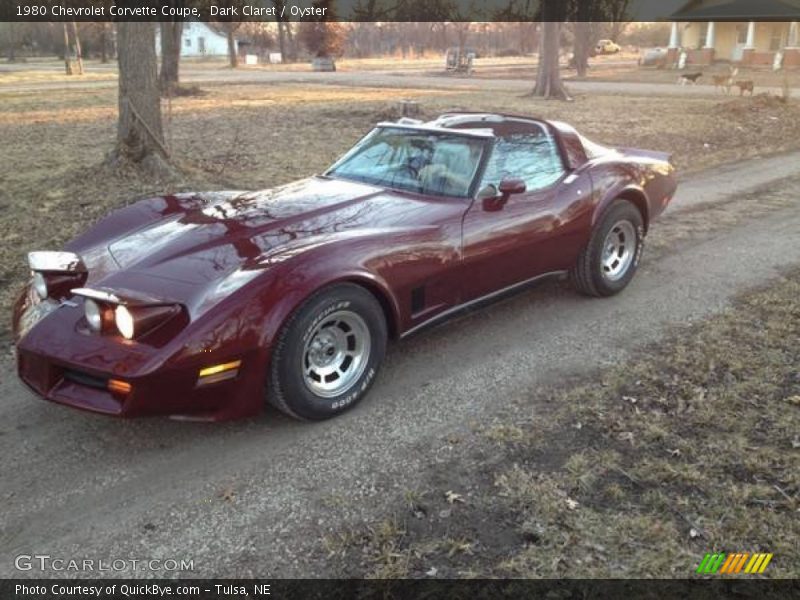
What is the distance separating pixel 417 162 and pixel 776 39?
44152mm

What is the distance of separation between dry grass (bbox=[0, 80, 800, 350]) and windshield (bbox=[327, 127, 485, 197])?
2.67m

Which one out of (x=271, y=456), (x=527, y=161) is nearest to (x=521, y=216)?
(x=527, y=161)

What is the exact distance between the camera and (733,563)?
9.00 ft

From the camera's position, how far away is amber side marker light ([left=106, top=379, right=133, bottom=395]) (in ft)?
10.4

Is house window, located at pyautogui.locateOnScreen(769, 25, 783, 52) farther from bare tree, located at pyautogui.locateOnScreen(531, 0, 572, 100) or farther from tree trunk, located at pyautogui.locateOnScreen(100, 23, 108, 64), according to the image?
tree trunk, located at pyautogui.locateOnScreen(100, 23, 108, 64)

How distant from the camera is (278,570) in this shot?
273cm

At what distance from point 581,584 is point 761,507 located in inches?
37.5

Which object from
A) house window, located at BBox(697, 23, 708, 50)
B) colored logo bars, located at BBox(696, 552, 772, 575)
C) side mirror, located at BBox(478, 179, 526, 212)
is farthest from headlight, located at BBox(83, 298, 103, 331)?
house window, located at BBox(697, 23, 708, 50)

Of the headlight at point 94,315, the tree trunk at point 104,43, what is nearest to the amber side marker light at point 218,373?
the headlight at point 94,315

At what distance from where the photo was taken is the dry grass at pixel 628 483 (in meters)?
2.77

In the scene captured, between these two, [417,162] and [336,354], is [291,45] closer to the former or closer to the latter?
[417,162]

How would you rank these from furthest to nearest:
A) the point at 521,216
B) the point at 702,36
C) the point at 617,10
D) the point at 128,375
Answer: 1. the point at 702,36
2. the point at 617,10
3. the point at 521,216
4. the point at 128,375

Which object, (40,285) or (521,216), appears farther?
(521,216)

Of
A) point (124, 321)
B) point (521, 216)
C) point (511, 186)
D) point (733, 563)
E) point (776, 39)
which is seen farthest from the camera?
point (776, 39)
